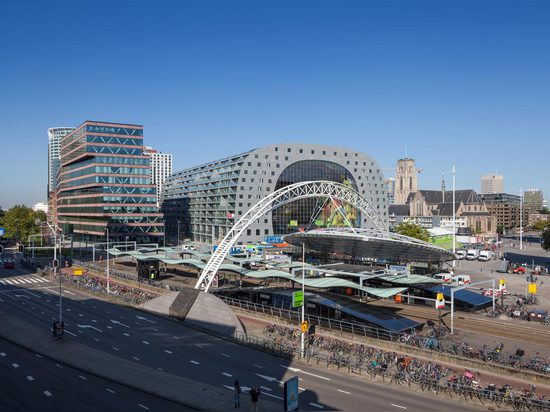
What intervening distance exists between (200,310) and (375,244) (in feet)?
98.8

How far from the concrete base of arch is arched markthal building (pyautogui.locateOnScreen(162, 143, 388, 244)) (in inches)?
2858

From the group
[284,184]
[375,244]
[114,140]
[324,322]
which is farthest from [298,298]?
[114,140]

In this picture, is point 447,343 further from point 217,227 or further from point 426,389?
point 217,227

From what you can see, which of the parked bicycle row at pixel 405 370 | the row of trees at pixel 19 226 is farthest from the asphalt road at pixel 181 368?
the row of trees at pixel 19 226

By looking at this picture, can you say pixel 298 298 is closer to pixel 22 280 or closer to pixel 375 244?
pixel 375 244

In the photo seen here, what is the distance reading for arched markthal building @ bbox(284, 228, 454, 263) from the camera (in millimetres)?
66125

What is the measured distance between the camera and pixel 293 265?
73.2 metres

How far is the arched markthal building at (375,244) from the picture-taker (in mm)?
66125

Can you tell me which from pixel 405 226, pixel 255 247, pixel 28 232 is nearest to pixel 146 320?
pixel 255 247

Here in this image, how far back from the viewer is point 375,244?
226 ft

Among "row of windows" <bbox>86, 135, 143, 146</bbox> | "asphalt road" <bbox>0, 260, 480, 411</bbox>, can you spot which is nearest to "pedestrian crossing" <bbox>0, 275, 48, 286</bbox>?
"asphalt road" <bbox>0, 260, 480, 411</bbox>

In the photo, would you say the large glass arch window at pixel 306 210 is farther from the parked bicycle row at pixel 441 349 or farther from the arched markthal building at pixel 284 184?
the parked bicycle row at pixel 441 349

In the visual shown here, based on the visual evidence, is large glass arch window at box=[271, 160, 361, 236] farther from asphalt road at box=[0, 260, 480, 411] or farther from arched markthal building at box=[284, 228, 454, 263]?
asphalt road at box=[0, 260, 480, 411]

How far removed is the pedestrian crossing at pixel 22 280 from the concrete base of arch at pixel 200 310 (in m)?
40.3
